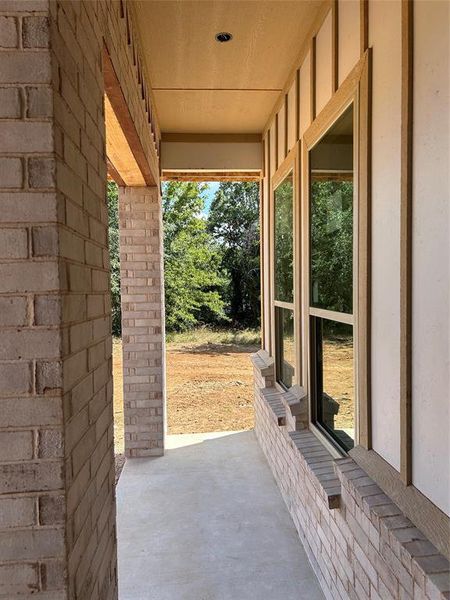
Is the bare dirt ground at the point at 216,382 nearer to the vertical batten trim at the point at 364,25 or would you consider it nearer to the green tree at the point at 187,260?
the green tree at the point at 187,260

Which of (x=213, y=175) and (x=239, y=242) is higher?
(x=239, y=242)

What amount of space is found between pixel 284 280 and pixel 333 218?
4.69ft

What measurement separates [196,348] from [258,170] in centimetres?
1031

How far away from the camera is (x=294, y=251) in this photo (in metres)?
3.33

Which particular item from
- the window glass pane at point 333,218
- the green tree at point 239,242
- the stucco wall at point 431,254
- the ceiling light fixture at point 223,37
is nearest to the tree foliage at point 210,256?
the green tree at point 239,242

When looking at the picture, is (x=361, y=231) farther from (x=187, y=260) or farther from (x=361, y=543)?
(x=187, y=260)

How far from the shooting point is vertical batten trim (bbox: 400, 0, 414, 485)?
153 centimetres

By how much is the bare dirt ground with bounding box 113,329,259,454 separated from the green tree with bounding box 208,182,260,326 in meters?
1.18

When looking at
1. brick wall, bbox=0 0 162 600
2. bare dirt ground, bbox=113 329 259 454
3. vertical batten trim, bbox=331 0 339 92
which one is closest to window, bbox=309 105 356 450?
vertical batten trim, bbox=331 0 339 92

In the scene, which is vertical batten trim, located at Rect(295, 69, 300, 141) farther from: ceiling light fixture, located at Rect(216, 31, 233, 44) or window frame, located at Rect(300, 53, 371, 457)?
window frame, located at Rect(300, 53, 371, 457)

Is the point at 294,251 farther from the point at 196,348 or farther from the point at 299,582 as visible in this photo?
the point at 196,348

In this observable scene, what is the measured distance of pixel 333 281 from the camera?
8.40ft

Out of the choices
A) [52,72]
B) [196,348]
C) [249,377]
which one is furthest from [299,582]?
[196,348]

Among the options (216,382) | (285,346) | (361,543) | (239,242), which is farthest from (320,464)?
(239,242)
